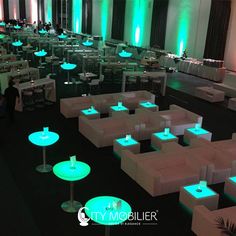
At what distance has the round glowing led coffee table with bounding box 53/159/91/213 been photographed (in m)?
5.40

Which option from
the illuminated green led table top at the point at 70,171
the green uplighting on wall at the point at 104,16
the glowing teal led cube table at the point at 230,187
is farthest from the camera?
the green uplighting on wall at the point at 104,16

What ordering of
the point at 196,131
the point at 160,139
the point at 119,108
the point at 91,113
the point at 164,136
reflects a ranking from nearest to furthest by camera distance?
the point at 160,139
the point at 164,136
the point at 196,131
the point at 91,113
the point at 119,108

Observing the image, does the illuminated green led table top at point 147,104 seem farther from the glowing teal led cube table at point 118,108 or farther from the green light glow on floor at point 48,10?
the green light glow on floor at point 48,10

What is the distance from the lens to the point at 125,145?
7805mm

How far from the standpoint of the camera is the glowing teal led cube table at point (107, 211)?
4262 mm

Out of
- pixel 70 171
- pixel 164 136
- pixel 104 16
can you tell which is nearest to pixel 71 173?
pixel 70 171

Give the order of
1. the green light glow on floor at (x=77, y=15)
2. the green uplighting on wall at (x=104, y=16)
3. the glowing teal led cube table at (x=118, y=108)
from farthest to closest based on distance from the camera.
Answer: the green light glow on floor at (x=77, y=15)
the green uplighting on wall at (x=104, y=16)
the glowing teal led cube table at (x=118, y=108)

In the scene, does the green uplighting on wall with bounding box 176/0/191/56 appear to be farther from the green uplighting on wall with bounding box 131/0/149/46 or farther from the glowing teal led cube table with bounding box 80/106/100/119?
the glowing teal led cube table with bounding box 80/106/100/119

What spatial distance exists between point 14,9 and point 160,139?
1260 inches

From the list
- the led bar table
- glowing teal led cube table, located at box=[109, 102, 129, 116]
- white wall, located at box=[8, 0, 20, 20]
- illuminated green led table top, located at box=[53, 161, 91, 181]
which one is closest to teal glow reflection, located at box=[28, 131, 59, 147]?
illuminated green led table top, located at box=[53, 161, 91, 181]

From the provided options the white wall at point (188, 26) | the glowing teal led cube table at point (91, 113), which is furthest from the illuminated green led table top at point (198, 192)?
the white wall at point (188, 26)

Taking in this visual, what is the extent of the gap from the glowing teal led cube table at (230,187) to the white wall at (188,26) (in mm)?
11710

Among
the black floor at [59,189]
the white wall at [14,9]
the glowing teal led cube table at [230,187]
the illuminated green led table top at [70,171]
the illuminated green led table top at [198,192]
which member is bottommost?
the black floor at [59,189]

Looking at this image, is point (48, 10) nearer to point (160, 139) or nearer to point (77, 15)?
point (77, 15)
